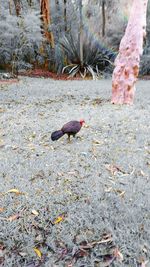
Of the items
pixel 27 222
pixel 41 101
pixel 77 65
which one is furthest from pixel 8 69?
pixel 27 222

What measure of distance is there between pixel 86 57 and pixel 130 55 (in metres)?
5.87

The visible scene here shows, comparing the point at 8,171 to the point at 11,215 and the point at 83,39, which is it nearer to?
the point at 11,215

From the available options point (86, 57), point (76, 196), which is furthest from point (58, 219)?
point (86, 57)

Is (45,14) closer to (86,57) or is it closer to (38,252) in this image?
(86,57)

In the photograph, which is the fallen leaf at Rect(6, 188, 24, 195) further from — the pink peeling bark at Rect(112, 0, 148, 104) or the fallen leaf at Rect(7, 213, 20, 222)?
the pink peeling bark at Rect(112, 0, 148, 104)

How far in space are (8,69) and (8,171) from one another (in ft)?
31.1

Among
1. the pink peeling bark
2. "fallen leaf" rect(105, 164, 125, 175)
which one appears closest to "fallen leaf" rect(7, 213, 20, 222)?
"fallen leaf" rect(105, 164, 125, 175)

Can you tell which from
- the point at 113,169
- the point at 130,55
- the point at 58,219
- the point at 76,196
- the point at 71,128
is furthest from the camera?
the point at 130,55

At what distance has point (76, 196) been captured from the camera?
1.98 metres

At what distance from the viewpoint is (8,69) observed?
11.1 m

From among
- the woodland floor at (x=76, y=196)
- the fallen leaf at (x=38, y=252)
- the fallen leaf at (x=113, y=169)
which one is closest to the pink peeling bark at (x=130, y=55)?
the woodland floor at (x=76, y=196)

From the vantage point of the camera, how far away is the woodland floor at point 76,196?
1560 mm

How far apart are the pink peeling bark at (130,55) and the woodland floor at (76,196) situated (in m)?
1.82

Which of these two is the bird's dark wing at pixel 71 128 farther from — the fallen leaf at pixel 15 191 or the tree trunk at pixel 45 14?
the tree trunk at pixel 45 14
